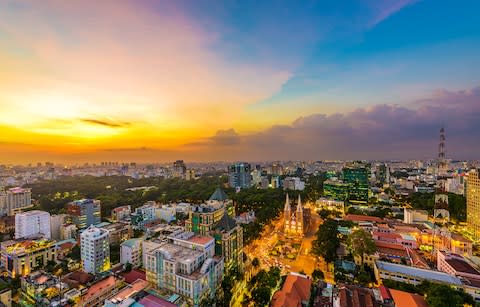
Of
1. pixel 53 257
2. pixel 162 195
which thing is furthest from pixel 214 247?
pixel 162 195

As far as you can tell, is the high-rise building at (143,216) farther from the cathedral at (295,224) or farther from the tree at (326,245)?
the tree at (326,245)

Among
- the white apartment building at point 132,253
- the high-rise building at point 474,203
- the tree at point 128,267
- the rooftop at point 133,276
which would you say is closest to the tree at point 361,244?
the high-rise building at point 474,203

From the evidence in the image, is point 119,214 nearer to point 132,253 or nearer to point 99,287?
point 132,253

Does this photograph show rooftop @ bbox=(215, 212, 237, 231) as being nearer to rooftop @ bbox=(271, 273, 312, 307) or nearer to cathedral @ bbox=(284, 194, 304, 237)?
rooftop @ bbox=(271, 273, 312, 307)

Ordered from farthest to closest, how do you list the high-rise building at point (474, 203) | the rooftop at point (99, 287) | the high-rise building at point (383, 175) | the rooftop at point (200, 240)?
1. the high-rise building at point (383, 175)
2. the high-rise building at point (474, 203)
3. the rooftop at point (200, 240)
4. the rooftop at point (99, 287)

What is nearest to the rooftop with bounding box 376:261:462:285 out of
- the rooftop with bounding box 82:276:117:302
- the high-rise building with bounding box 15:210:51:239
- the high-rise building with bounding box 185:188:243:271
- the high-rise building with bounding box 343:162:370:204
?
the high-rise building with bounding box 185:188:243:271
